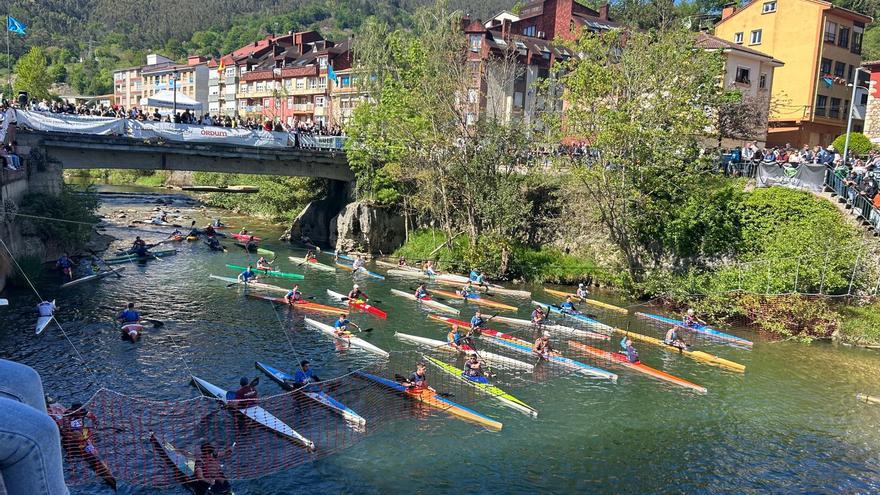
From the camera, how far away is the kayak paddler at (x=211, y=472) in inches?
603

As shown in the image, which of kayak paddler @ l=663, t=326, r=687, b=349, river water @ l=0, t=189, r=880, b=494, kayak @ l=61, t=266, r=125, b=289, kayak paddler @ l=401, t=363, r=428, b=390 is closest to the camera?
river water @ l=0, t=189, r=880, b=494

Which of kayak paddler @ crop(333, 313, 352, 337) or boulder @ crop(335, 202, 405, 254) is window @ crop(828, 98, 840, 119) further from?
kayak paddler @ crop(333, 313, 352, 337)

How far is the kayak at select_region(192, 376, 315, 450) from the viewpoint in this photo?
18.5 m

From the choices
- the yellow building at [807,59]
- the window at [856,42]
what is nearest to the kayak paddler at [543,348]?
the yellow building at [807,59]

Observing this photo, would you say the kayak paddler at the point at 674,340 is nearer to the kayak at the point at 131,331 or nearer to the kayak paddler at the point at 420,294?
the kayak paddler at the point at 420,294

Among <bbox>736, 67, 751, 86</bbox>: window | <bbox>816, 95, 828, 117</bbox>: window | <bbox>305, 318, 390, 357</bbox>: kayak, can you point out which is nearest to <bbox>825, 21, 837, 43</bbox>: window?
<bbox>816, 95, 828, 117</bbox>: window

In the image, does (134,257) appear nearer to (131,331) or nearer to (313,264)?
(313,264)

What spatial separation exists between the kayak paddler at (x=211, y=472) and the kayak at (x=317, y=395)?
4.35 metres

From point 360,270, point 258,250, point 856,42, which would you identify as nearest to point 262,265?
point 360,270

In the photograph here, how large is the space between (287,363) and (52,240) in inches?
817

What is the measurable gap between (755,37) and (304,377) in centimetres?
5851

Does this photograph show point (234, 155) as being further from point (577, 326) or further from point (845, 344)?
point (845, 344)

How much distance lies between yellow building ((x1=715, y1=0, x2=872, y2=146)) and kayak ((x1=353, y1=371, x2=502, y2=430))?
161 feet

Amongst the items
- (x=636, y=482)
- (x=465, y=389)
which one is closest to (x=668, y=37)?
(x=465, y=389)
